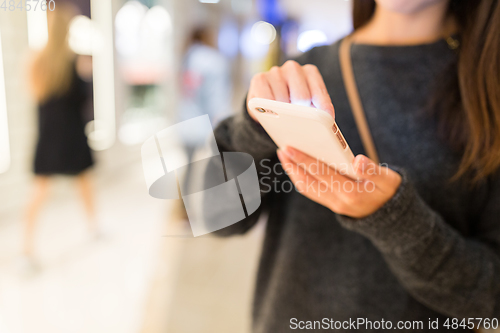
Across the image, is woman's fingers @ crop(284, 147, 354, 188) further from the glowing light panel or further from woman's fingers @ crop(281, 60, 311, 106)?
the glowing light panel

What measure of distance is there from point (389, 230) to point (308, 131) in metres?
0.13

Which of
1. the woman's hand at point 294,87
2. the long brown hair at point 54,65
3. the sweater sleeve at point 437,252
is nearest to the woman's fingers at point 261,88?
the woman's hand at point 294,87

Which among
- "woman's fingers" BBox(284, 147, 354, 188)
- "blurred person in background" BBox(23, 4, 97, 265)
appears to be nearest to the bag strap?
"woman's fingers" BBox(284, 147, 354, 188)

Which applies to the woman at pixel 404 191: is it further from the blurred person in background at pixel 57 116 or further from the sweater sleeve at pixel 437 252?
the blurred person in background at pixel 57 116

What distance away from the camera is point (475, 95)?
26 cm

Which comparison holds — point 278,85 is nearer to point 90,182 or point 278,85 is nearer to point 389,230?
point 389,230

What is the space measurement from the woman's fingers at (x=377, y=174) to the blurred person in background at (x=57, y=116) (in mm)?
277

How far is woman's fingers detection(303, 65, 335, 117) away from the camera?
12 centimetres

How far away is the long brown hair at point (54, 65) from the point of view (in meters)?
0.29

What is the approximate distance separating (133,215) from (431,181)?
352mm

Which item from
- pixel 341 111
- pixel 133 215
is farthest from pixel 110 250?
pixel 341 111

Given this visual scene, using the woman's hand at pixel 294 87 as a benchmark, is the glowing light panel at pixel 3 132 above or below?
below

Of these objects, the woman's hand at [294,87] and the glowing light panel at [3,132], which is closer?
the woman's hand at [294,87]

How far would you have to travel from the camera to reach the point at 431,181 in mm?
295
